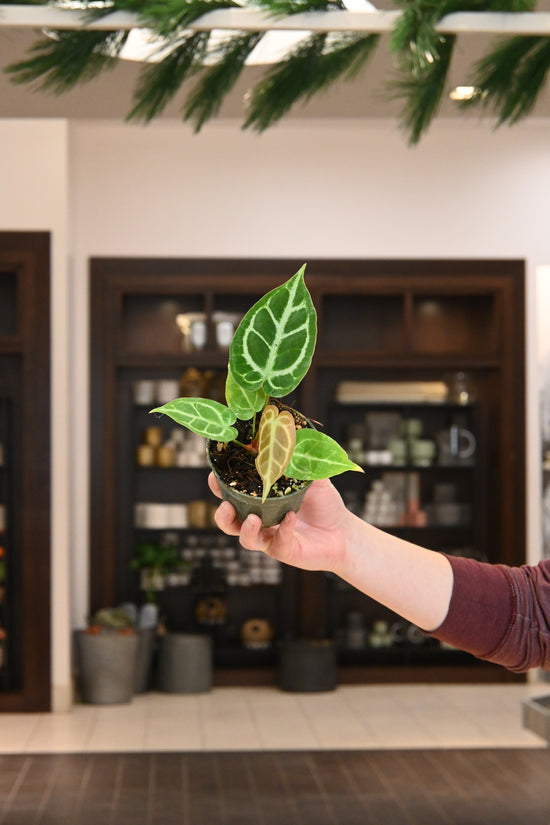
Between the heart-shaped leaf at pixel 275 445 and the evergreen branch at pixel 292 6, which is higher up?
the evergreen branch at pixel 292 6

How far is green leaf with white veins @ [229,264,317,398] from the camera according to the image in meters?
0.99

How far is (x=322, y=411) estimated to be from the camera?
7.09 meters

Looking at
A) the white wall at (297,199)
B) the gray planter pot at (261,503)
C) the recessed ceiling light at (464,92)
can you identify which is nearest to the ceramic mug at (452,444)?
the white wall at (297,199)

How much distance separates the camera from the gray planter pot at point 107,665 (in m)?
6.31

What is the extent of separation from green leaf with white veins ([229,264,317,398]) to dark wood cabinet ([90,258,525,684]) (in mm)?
5770

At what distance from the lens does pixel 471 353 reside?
274 inches

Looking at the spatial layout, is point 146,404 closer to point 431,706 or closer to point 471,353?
point 471,353

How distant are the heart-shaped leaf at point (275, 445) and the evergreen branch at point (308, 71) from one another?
32.7 inches

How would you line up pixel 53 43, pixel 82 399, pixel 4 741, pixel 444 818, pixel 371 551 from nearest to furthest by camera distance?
pixel 371 551, pixel 53 43, pixel 444 818, pixel 4 741, pixel 82 399

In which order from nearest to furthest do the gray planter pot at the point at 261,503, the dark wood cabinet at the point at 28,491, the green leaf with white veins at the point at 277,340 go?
the green leaf with white veins at the point at 277,340 → the gray planter pot at the point at 261,503 → the dark wood cabinet at the point at 28,491

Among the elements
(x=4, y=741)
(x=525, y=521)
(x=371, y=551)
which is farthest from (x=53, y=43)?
(x=525, y=521)

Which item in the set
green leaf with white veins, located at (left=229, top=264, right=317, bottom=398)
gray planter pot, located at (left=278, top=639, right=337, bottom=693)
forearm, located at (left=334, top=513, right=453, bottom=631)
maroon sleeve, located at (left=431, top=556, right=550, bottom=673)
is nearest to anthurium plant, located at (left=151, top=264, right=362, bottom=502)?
green leaf with white veins, located at (left=229, top=264, right=317, bottom=398)

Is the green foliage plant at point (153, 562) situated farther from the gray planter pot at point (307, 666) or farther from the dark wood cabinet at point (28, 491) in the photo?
the gray planter pot at point (307, 666)

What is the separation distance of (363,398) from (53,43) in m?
5.38
